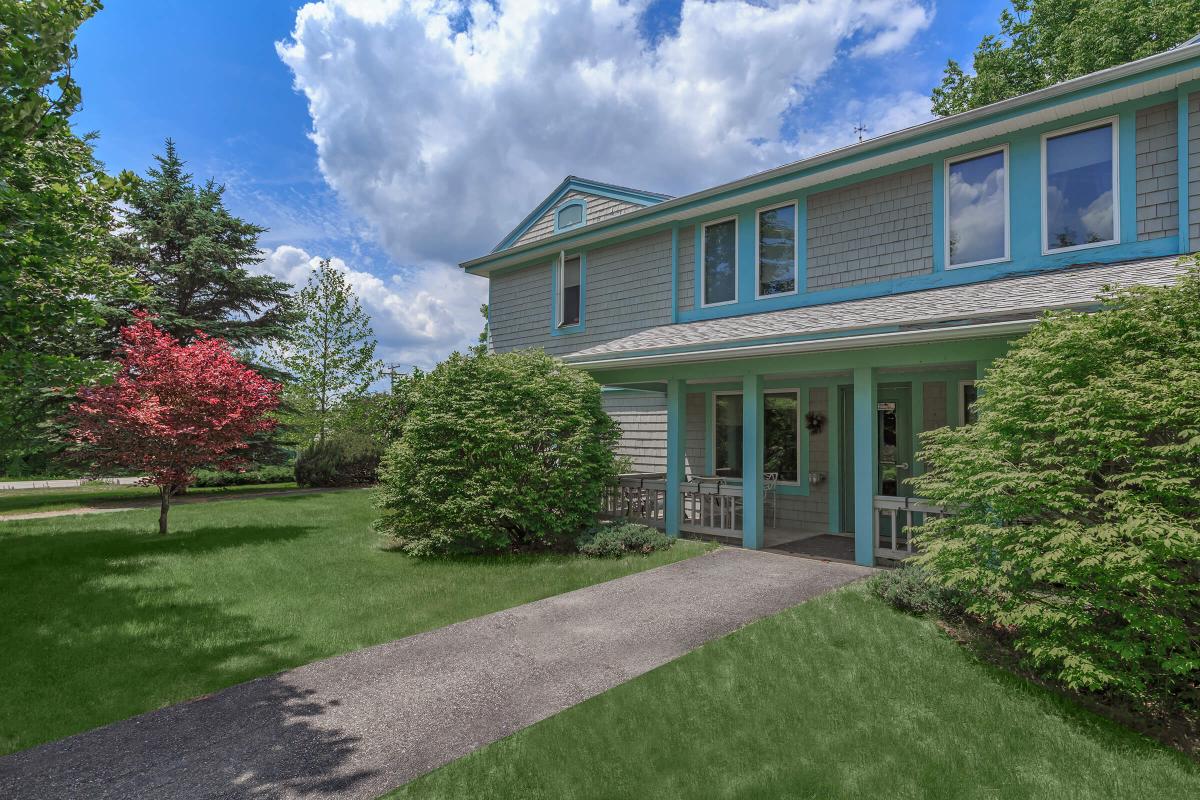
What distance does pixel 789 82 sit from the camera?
46.1ft

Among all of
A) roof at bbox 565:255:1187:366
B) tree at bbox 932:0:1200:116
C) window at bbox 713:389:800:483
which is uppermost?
tree at bbox 932:0:1200:116

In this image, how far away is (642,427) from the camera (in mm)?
13055

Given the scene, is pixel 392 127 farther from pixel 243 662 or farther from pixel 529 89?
pixel 243 662

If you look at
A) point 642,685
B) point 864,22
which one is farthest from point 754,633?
point 864,22

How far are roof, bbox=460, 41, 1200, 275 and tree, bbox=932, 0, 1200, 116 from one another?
464 inches

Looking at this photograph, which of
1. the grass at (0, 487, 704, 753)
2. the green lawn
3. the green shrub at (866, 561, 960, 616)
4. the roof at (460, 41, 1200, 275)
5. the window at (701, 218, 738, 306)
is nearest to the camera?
the green lawn

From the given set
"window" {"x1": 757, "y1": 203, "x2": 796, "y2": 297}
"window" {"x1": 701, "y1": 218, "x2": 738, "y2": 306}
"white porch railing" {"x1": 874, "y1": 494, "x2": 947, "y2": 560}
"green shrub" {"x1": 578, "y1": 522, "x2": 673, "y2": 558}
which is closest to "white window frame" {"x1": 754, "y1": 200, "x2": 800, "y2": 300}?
"window" {"x1": 757, "y1": 203, "x2": 796, "y2": 297}

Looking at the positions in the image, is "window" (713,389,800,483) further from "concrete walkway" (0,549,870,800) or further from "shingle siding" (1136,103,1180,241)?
"shingle siding" (1136,103,1180,241)

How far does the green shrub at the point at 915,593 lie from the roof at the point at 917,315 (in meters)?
2.74

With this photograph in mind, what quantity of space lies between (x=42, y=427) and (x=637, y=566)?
19.3 metres

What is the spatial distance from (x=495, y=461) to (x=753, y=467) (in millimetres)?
3963

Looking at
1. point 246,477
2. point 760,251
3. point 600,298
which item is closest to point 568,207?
point 600,298

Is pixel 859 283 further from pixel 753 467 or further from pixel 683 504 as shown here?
pixel 683 504

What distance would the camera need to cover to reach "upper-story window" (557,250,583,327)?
14047 millimetres
